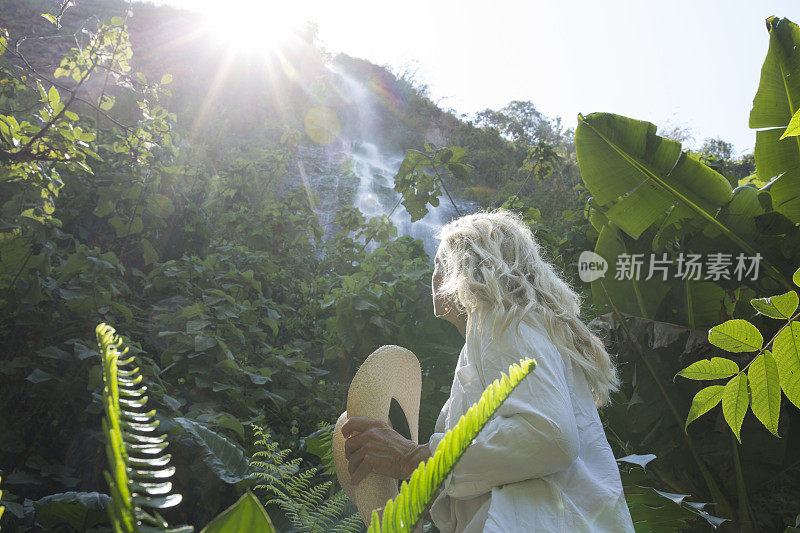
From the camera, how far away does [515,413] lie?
1256mm

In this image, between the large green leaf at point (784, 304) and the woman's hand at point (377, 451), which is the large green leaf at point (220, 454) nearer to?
the woman's hand at point (377, 451)

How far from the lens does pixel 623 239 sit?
3.00m

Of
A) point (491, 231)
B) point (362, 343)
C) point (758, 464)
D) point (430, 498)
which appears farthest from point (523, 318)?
point (758, 464)

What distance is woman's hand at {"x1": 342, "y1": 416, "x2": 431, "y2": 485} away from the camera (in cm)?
143

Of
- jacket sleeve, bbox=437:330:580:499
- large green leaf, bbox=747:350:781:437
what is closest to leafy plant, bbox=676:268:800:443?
large green leaf, bbox=747:350:781:437

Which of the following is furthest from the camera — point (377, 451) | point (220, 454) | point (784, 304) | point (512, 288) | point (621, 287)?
point (621, 287)

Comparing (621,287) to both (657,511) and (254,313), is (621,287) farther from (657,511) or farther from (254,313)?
(254,313)

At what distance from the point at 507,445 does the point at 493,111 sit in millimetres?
22634

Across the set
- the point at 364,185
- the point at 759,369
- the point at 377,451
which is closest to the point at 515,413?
the point at 377,451

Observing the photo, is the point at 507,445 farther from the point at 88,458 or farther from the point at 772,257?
the point at 772,257

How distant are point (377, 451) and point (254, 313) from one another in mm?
2052

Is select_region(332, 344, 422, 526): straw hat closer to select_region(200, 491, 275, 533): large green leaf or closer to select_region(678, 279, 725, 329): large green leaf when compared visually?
select_region(200, 491, 275, 533): large green leaf

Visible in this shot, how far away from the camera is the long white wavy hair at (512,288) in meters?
1.50

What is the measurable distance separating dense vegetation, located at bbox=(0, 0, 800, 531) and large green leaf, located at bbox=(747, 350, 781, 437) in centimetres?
3
